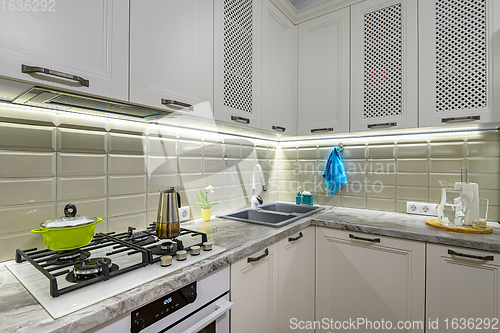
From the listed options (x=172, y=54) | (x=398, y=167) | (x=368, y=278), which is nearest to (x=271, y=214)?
(x=368, y=278)

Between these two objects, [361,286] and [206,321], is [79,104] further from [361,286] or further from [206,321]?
[361,286]

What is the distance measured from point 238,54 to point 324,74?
809mm

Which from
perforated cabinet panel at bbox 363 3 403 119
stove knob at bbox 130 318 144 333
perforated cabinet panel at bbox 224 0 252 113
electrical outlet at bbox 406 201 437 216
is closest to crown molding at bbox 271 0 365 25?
perforated cabinet panel at bbox 363 3 403 119

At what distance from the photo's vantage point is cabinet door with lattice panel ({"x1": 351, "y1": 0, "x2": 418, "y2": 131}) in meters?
1.71

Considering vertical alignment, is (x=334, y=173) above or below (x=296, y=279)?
above

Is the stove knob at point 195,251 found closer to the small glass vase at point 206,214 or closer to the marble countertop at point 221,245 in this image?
the marble countertop at point 221,245

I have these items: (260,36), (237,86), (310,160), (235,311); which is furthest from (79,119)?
(310,160)

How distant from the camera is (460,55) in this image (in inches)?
62.3

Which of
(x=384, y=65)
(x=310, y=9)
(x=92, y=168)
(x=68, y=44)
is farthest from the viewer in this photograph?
(x=310, y=9)

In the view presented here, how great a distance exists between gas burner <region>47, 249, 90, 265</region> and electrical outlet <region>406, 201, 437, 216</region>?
2.07 meters

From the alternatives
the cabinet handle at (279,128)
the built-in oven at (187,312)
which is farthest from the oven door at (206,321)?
the cabinet handle at (279,128)

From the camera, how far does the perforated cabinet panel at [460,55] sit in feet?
5.06

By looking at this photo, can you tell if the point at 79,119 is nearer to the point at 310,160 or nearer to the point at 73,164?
the point at 73,164

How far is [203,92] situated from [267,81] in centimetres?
68
